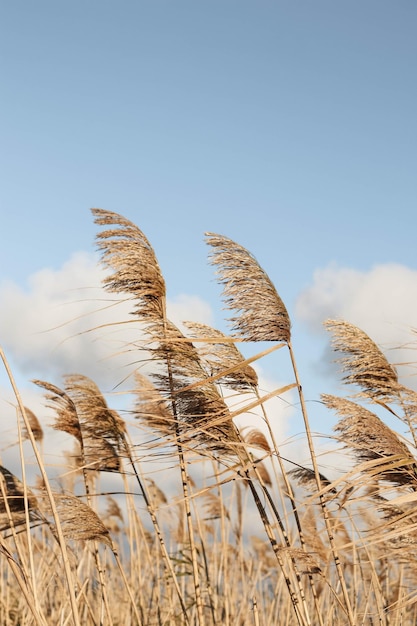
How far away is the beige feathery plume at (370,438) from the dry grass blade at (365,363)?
1.05ft

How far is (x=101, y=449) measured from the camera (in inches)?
140

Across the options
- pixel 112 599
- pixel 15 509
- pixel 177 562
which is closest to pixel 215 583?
pixel 177 562

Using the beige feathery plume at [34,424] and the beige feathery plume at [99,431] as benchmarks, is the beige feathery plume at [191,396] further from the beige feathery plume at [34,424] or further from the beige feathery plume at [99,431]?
the beige feathery plume at [34,424]

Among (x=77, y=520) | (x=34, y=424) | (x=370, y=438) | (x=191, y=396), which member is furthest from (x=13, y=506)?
(x=34, y=424)

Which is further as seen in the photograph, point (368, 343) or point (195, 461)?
point (368, 343)

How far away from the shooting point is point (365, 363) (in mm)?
2961

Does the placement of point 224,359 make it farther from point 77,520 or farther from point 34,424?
point 34,424

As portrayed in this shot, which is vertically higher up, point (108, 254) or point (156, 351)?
point (108, 254)

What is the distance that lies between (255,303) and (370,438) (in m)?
0.69

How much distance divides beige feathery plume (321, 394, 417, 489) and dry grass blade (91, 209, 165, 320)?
95 centimetres

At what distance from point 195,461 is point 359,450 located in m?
0.65

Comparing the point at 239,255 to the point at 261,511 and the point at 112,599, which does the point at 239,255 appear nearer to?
the point at 261,511

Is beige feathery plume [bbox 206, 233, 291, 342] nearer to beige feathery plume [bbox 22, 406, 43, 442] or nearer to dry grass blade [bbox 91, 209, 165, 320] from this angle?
dry grass blade [bbox 91, 209, 165, 320]

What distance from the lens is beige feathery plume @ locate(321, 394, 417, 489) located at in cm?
242
